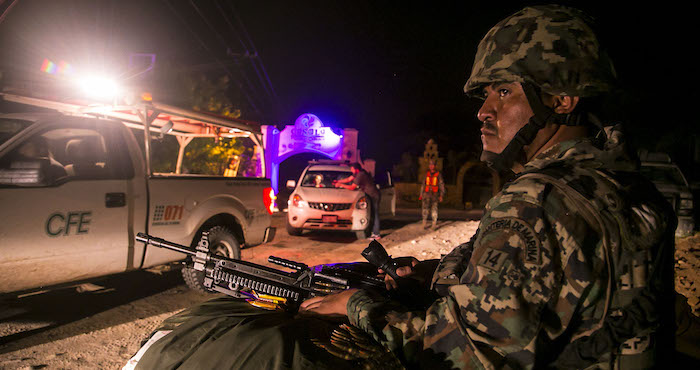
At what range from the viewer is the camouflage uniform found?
99cm

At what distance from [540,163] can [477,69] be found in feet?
1.33

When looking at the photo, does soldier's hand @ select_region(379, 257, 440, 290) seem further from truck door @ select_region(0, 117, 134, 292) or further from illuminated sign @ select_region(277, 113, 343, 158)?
illuminated sign @ select_region(277, 113, 343, 158)

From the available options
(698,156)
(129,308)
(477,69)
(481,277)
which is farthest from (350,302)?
(698,156)

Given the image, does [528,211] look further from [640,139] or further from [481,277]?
[640,139]

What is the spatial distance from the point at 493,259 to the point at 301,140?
17.8m

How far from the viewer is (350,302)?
132 cm

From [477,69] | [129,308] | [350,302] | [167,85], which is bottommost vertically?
[129,308]

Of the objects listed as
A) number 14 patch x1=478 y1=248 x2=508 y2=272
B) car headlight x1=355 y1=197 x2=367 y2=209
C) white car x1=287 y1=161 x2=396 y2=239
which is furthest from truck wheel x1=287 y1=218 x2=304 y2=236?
number 14 patch x1=478 y1=248 x2=508 y2=272

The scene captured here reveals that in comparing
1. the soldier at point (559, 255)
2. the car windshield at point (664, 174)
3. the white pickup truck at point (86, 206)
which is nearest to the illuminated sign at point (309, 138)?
the car windshield at point (664, 174)

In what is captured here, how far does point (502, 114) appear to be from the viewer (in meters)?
1.33

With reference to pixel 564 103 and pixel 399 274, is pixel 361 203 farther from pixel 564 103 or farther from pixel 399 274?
pixel 564 103

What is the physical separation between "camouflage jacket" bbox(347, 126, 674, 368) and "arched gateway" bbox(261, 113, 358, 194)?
17520 millimetres

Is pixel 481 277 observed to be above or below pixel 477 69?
below

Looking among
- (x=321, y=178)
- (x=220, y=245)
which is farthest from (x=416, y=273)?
(x=321, y=178)
